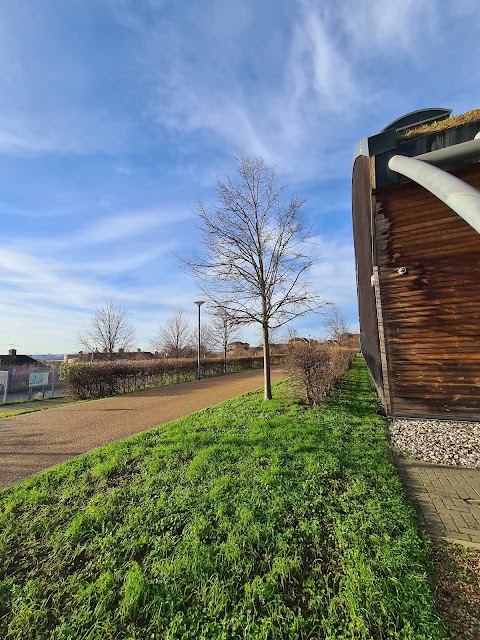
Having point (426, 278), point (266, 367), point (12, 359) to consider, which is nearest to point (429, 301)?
point (426, 278)

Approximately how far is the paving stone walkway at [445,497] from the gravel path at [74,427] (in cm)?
500

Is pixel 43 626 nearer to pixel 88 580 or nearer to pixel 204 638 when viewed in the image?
pixel 88 580

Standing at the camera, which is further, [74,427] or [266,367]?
[266,367]

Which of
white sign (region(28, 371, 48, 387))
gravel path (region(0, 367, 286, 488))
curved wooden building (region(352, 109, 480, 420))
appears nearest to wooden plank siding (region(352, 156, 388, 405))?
curved wooden building (region(352, 109, 480, 420))

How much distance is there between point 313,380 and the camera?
771 cm

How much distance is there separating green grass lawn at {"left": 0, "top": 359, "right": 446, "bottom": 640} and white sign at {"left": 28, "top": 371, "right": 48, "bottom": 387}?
32.0 ft

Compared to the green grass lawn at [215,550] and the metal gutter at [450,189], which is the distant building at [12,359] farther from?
the metal gutter at [450,189]

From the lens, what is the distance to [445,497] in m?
3.57

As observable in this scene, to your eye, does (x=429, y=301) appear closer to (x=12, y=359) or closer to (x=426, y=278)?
(x=426, y=278)

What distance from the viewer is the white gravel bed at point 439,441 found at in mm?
4727

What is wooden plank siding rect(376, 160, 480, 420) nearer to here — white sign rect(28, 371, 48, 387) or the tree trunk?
the tree trunk

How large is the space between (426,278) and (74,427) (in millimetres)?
7891

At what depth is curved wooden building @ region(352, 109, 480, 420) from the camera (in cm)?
491

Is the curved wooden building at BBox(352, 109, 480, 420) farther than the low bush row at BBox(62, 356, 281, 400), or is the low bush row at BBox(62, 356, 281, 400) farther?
the low bush row at BBox(62, 356, 281, 400)
